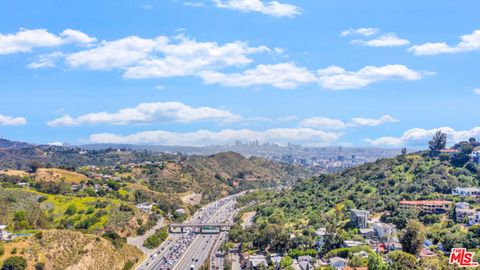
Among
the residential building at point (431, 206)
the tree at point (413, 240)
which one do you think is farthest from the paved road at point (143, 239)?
the tree at point (413, 240)

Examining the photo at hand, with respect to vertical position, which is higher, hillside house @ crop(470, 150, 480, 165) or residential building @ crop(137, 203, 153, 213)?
hillside house @ crop(470, 150, 480, 165)

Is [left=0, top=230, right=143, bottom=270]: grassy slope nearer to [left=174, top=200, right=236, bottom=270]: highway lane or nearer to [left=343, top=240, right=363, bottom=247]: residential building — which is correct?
[left=174, top=200, right=236, bottom=270]: highway lane

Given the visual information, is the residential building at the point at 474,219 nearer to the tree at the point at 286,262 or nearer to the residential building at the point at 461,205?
the residential building at the point at 461,205

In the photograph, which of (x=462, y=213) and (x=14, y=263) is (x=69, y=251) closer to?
(x=14, y=263)

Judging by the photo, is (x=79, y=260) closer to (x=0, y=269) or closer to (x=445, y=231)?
(x=0, y=269)

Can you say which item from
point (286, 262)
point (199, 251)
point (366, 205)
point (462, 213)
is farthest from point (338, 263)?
point (199, 251)

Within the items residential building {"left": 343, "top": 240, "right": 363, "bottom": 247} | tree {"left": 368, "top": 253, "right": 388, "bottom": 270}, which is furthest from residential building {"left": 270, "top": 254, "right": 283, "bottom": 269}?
tree {"left": 368, "top": 253, "right": 388, "bottom": 270}
